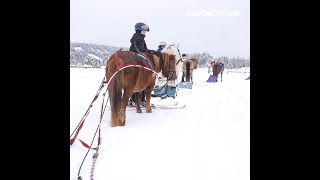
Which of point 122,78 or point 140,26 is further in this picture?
point 140,26

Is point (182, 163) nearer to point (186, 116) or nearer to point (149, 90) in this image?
point (186, 116)

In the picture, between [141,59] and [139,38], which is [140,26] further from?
[141,59]

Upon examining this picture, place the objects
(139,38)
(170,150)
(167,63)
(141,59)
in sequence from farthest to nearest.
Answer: (167,63) < (139,38) < (141,59) < (170,150)

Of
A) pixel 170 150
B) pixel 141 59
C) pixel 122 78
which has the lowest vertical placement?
pixel 170 150

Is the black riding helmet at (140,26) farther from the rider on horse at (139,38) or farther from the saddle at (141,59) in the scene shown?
the saddle at (141,59)

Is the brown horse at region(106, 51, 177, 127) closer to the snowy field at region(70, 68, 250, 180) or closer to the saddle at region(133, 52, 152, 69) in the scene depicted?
the saddle at region(133, 52, 152, 69)

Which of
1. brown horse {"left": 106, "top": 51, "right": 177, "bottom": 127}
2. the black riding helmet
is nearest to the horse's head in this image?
the black riding helmet

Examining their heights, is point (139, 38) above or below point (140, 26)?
below

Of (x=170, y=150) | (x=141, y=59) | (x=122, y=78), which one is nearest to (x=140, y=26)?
(x=141, y=59)

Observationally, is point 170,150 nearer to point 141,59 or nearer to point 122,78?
point 122,78

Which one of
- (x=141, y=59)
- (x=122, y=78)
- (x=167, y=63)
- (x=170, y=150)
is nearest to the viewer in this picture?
(x=170, y=150)

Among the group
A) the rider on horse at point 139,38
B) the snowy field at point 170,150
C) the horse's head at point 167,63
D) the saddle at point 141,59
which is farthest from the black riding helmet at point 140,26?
the snowy field at point 170,150
